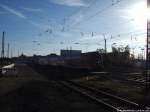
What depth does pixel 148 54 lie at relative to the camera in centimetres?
Answer: 1495

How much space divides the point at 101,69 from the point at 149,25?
130 feet

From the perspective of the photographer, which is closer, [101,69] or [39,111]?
[39,111]

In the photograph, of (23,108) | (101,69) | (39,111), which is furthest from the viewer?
(101,69)

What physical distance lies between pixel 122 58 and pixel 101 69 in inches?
1917

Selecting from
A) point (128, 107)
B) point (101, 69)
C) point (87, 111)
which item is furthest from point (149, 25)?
point (101, 69)

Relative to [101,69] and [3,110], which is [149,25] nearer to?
[3,110]

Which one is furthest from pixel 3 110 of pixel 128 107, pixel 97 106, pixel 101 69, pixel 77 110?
pixel 101 69

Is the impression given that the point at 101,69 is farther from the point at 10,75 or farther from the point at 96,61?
the point at 10,75

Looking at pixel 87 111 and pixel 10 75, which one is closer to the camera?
pixel 87 111

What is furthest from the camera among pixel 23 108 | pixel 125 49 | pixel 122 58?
pixel 125 49

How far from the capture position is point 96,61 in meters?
54.8

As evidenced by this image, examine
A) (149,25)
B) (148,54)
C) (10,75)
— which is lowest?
(10,75)

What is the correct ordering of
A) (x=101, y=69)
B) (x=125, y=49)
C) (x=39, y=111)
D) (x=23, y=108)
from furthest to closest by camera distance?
(x=125, y=49)
(x=101, y=69)
(x=23, y=108)
(x=39, y=111)

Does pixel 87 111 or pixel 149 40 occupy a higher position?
pixel 149 40
